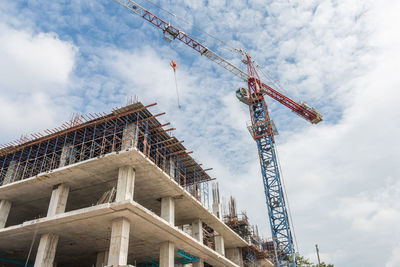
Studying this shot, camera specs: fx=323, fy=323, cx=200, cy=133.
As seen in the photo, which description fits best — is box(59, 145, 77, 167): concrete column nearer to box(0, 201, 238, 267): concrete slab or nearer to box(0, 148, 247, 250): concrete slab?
box(0, 148, 247, 250): concrete slab

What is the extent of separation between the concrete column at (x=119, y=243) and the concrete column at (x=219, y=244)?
13.5 m

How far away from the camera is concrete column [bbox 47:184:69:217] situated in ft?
67.8

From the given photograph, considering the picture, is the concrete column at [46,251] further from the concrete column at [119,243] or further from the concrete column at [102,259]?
the concrete column at [102,259]

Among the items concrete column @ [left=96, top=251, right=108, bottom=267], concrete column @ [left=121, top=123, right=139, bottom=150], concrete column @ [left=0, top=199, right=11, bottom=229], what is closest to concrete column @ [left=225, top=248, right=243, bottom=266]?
concrete column @ [left=96, top=251, right=108, bottom=267]

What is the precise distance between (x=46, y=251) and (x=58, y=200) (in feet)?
10.4

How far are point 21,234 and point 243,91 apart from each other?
33.0 m

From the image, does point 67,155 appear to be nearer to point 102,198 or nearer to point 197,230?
point 102,198

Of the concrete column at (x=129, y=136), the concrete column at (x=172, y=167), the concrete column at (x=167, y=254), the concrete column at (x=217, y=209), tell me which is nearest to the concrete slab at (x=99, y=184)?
the concrete column at (x=129, y=136)

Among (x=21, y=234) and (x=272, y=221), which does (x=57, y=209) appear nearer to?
(x=21, y=234)

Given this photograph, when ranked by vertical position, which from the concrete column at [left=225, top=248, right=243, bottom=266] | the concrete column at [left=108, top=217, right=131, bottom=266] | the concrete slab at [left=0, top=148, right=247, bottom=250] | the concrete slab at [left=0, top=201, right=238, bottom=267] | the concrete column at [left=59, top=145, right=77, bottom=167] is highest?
the concrete column at [left=59, top=145, right=77, bottom=167]

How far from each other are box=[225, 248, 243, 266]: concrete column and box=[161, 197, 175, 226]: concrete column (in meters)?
13.7

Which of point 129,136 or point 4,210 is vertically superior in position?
point 129,136

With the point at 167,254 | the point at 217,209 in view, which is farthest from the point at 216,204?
the point at 167,254

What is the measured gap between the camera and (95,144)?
23891 mm
